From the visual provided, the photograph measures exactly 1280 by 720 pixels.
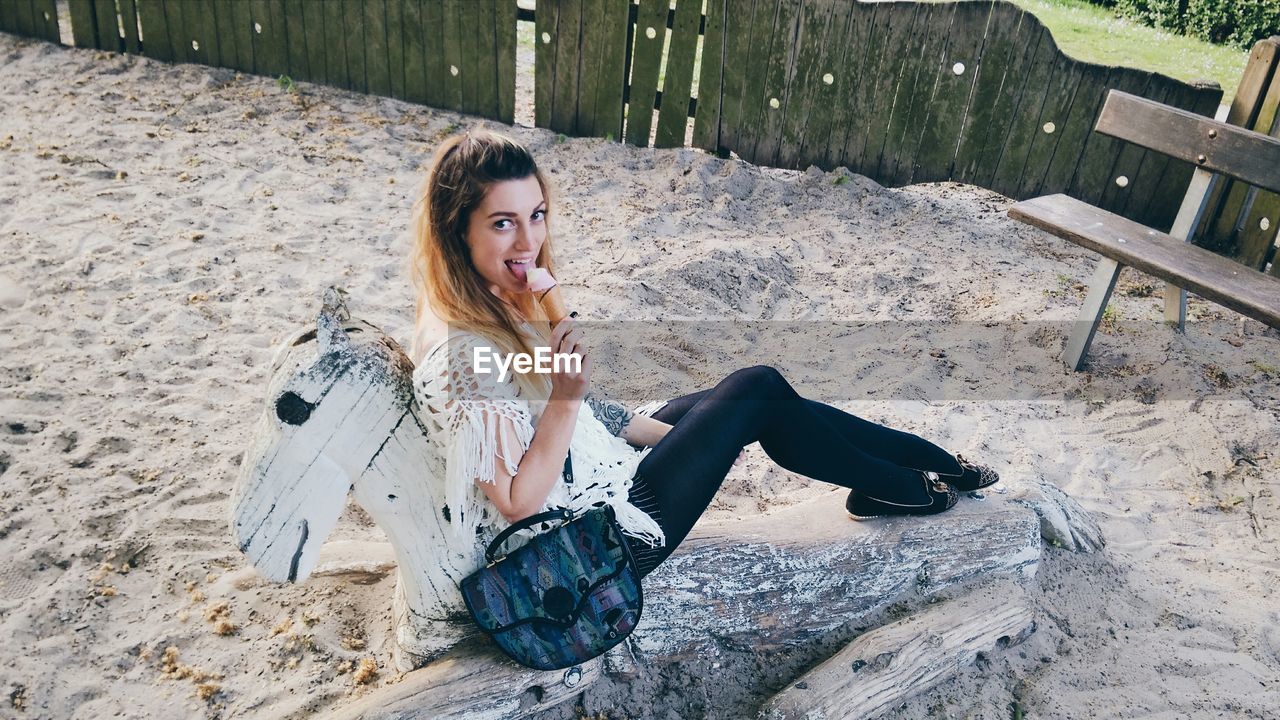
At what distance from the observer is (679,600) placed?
237cm

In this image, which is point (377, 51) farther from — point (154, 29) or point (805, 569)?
point (805, 569)

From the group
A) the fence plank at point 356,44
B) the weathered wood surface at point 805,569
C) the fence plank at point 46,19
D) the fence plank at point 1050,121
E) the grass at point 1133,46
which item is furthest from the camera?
the grass at point 1133,46

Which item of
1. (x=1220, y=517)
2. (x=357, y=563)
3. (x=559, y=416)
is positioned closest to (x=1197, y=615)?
(x=1220, y=517)

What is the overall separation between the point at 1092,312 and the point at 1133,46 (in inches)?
263

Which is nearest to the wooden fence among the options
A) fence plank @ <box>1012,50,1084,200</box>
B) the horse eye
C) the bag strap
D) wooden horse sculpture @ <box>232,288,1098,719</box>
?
fence plank @ <box>1012,50,1084,200</box>

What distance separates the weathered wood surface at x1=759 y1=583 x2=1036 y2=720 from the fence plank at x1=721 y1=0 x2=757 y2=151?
387cm

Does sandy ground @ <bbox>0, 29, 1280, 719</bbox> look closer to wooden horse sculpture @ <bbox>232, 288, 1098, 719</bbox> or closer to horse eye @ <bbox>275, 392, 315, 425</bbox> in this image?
wooden horse sculpture @ <bbox>232, 288, 1098, 719</bbox>

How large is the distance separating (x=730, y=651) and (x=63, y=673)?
1743 millimetres

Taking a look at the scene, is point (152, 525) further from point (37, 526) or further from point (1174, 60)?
point (1174, 60)

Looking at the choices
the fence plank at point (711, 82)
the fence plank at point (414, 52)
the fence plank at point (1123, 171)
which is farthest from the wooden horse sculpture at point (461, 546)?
the fence plank at point (414, 52)

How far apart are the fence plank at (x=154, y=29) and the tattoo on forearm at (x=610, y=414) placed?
557 cm

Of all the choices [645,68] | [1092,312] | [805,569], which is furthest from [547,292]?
[645,68]

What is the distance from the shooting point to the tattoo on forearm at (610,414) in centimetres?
255

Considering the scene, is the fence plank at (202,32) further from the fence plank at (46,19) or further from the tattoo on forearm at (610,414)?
the tattoo on forearm at (610,414)
